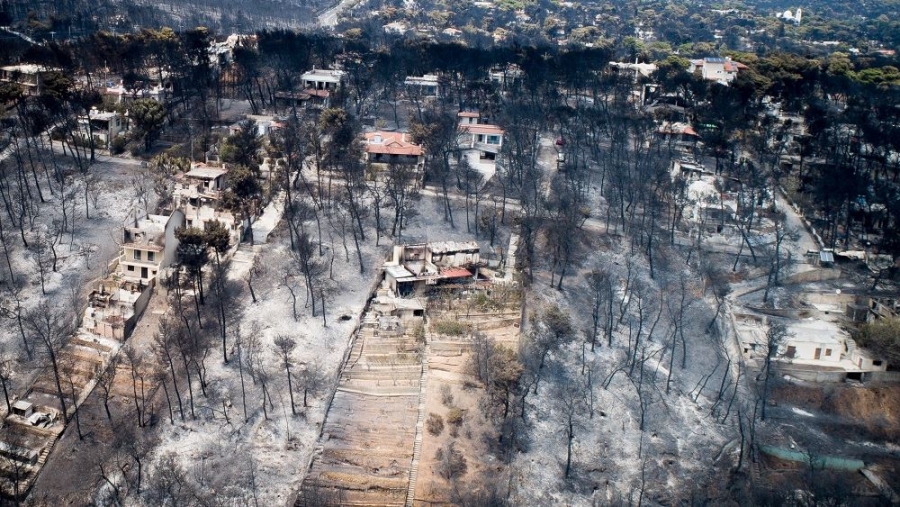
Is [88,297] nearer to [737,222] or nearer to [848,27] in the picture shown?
[737,222]

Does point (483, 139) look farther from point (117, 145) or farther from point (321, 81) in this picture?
point (117, 145)

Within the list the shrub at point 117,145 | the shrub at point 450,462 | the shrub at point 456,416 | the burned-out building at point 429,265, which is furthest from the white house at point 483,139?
the shrub at point 450,462

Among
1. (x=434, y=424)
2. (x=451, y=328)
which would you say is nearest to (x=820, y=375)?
(x=451, y=328)

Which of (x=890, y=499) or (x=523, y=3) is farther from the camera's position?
(x=523, y=3)

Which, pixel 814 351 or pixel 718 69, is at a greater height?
pixel 718 69

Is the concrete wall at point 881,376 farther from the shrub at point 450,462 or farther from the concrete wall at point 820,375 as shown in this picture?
the shrub at point 450,462

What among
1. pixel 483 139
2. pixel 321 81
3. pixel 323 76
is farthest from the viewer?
pixel 323 76

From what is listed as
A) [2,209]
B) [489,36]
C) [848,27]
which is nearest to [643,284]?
[2,209]

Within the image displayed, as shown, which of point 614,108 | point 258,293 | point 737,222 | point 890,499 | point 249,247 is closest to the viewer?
point 890,499
